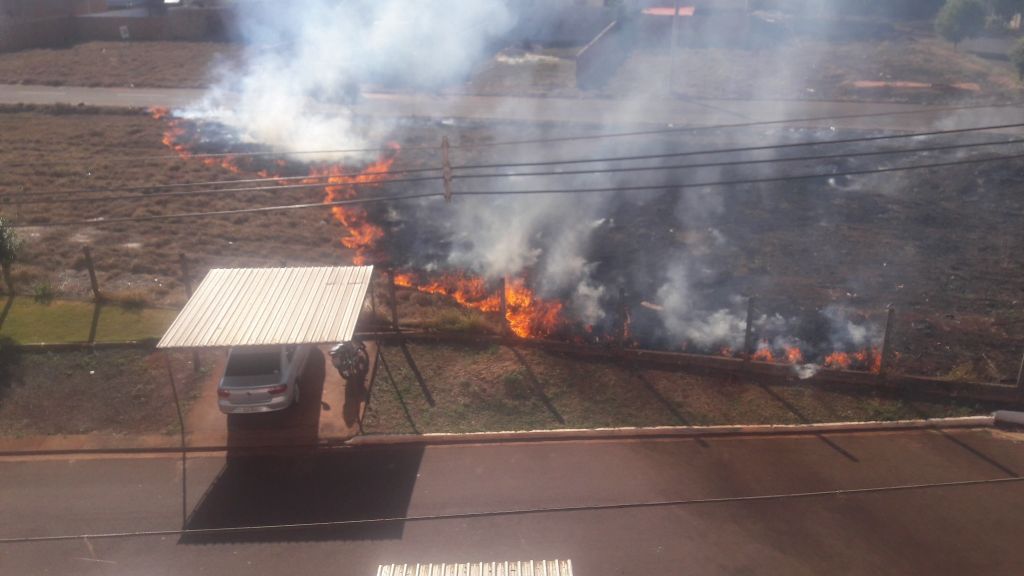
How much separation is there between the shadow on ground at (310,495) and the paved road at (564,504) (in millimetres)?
26

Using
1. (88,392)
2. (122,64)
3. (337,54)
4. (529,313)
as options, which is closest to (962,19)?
(337,54)

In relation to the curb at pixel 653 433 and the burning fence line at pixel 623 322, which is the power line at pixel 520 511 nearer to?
the curb at pixel 653 433

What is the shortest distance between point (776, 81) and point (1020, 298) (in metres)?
19.4

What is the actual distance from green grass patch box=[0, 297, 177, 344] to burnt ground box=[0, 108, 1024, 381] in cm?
69

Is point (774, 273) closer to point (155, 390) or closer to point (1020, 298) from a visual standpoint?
point (1020, 298)

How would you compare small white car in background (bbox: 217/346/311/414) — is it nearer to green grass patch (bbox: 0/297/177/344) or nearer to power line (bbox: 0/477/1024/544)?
power line (bbox: 0/477/1024/544)

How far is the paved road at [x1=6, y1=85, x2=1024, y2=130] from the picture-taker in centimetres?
2597

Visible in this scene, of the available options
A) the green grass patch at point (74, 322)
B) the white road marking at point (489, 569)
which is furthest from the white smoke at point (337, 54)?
the white road marking at point (489, 569)

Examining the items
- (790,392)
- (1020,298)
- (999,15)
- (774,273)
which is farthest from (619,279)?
(999,15)

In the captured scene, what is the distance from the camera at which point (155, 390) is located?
11.9 meters

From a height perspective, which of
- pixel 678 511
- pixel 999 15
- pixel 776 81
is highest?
pixel 999 15

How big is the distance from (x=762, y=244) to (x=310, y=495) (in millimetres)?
12574

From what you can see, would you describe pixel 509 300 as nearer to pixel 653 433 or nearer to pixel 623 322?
pixel 623 322

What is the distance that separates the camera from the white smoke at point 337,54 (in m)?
28.8
